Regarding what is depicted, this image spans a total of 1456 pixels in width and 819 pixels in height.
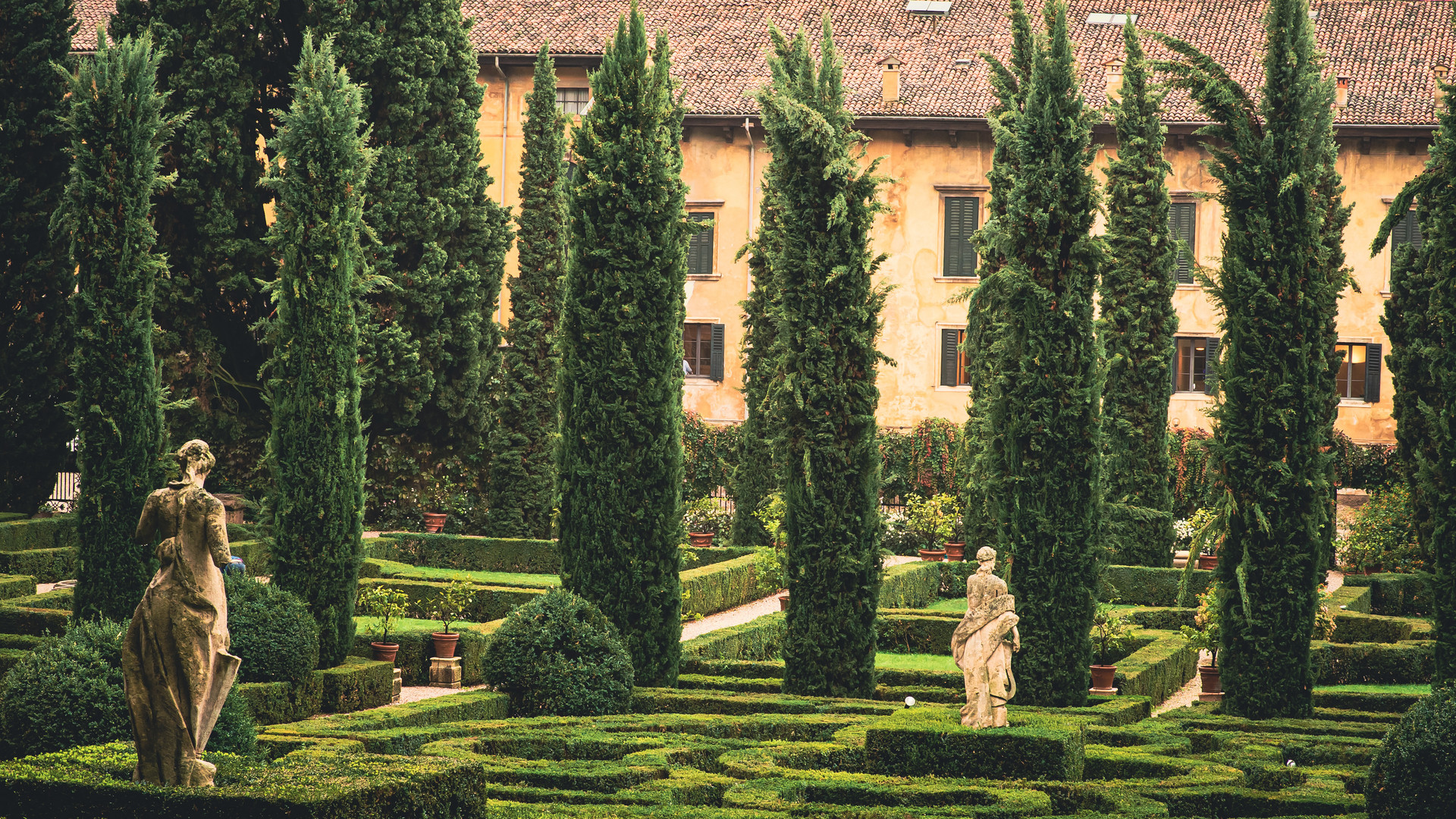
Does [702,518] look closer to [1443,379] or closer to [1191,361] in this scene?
[1191,361]

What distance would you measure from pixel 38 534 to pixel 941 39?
24365mm

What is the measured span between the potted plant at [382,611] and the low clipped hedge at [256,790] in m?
7.71

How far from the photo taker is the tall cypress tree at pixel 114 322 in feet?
54.8

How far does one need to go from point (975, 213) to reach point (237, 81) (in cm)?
1853

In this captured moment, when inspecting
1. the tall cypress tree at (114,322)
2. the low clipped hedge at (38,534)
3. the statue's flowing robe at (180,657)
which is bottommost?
the low clipped hedge at (38,534)

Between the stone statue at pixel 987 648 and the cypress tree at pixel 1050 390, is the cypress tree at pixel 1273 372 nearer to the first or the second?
the cypress tree at pixel 1050 390

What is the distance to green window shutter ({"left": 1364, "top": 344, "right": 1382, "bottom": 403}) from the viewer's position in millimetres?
36625

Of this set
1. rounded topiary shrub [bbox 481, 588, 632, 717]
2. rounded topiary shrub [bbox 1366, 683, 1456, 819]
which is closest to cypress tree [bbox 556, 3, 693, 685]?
rounded topiary shrub [bbox 481, 588, 632, 717]

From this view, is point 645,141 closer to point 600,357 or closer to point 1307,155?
point 600,357

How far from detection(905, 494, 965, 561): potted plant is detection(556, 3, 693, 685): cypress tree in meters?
12.2

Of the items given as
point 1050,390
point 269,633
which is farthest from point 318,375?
point 1050,390

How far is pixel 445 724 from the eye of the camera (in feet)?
45.8

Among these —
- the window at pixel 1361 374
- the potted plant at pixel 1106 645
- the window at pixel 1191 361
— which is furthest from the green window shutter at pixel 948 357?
the potted plant at pixel 1106 645

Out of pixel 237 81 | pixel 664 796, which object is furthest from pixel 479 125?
pixel 664 796
